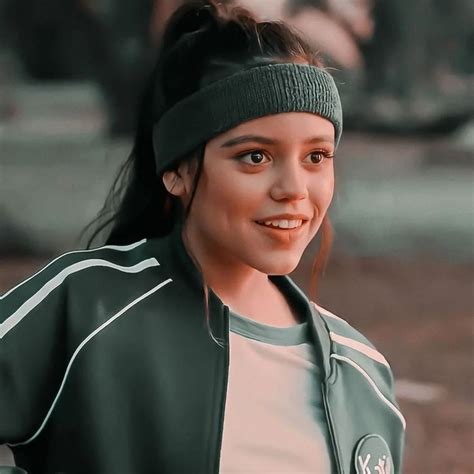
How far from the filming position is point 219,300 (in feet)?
4.99

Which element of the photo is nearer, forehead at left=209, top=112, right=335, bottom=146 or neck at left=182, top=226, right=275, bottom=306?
forehead at left=209, top=112, right=335, bottom=146

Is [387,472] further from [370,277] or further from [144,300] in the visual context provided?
[370,277]

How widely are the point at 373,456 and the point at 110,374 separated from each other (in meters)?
0.43

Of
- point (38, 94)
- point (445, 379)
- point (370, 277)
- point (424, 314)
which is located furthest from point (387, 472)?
point (38, 94)

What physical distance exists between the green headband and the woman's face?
15mm

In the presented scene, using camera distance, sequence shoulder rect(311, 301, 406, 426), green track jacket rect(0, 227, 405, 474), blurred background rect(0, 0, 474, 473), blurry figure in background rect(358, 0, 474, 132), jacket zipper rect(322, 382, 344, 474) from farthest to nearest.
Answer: blurry figure in background rect(358, 0, 474, 132) → blurred background rect(0, 0, 474, 473) → shoulder rect(311, 301, 406, 426) → jacket zipper rect(322, 382, 344, 474) → green track jacket rect(0, 227, 405, 474)

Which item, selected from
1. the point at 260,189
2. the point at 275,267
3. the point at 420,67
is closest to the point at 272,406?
the point at 275,267

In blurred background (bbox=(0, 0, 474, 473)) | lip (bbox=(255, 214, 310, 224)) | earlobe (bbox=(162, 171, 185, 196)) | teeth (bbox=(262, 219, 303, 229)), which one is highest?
earlobe (bbox=(162, 171, 185, 196))

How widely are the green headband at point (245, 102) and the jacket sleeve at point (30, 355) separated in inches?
11.1

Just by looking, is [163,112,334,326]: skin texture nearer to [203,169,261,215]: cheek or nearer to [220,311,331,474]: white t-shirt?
[203,169,261,215]: cheek

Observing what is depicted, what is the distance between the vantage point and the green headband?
1.43 metres

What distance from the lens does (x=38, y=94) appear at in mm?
5816

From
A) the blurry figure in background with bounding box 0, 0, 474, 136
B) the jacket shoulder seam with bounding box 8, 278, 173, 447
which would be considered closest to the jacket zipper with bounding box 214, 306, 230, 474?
the jacket shoulder seam with bounding box 8, 278, 173, 447

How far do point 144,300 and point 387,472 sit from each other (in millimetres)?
469
